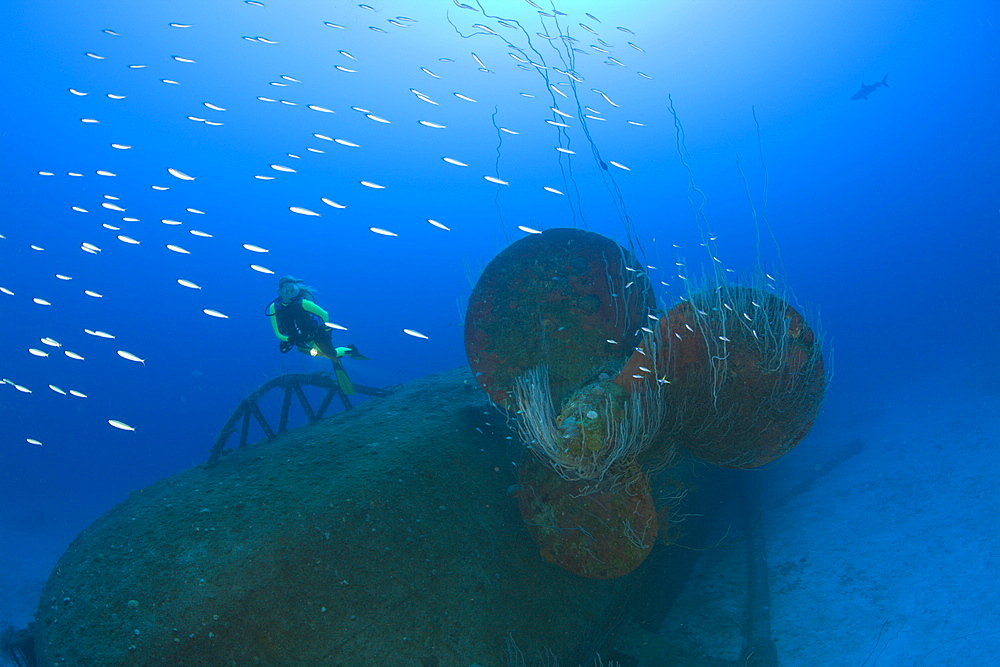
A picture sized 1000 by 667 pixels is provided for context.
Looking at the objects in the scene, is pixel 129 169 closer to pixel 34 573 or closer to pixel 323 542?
pixel 34 573

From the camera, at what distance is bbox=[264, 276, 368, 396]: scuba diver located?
6.91 metres

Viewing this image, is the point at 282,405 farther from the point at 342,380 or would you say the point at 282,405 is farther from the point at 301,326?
the point at 301,326

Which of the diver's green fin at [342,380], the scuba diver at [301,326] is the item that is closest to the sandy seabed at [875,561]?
the diver's green fin at [342,380]

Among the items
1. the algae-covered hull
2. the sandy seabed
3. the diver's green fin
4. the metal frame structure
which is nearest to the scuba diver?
the diver's green fin

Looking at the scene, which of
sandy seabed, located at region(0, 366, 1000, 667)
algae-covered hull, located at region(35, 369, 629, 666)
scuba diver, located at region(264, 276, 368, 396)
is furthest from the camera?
scuba diver, located at region(264, 276, 368, 396)

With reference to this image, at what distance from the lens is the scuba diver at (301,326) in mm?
6906

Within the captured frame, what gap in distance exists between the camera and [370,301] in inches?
2549

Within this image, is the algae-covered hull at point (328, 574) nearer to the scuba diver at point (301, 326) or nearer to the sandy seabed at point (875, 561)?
the sandy seabed at point (875, 561)

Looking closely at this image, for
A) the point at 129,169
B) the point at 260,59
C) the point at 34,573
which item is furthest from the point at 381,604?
the point at 129,169

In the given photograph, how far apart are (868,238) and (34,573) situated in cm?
8448

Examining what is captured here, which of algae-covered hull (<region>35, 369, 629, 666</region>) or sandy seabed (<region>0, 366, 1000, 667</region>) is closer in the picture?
algae-covered hull (<region>35, 369, 629, 666</region>)

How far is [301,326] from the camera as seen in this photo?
7.04 meters

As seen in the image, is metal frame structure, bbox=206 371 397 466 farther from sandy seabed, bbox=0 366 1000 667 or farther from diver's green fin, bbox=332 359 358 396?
sandy seabed, bbox=0 366 1000 667

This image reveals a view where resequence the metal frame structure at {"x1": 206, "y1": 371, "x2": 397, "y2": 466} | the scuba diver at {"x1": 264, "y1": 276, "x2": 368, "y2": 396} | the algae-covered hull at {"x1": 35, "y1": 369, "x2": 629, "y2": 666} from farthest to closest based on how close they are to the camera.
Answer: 1. the scuba diver at {"x1": 264, "y1": 276, "x2": 368, "y2": 396}
2. the metal frame structure at {"x1": 206, "y1": 371, "x2": 397, "y2": 466}
3. the algae-covered hull at {"x1": 35, "y1": 369, "x2": 629, "y2": 666}
